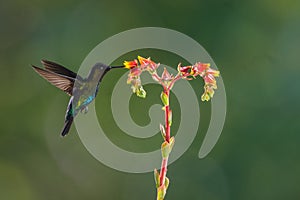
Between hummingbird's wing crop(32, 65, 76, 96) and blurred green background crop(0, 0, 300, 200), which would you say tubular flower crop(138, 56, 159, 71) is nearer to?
hummingbird's wing crop(32, 65, 76, 96)

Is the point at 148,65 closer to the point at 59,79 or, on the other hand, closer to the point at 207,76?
the point at 207,76

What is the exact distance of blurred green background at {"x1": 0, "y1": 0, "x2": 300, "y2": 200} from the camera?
9.04 ft

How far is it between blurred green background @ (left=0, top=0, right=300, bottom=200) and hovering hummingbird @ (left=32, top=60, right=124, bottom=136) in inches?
70.6

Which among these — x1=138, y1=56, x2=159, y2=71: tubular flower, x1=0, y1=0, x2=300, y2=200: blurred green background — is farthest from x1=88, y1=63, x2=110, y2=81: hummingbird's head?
x1=0, y1=0, x2=300, y2=200: blurred green background

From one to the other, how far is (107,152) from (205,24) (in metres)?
0.85

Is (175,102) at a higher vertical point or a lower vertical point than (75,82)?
higher

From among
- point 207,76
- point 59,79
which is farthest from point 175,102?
point 207,76

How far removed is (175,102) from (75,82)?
1864 millimetres

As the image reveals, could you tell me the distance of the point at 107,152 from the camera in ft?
9.32

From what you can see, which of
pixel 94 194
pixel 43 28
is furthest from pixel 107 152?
pixel 43 28

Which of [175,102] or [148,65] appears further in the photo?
[175,102]

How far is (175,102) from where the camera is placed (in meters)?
2.74

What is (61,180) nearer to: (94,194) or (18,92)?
(94,194)

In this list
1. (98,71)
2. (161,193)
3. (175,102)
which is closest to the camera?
(161,193)
